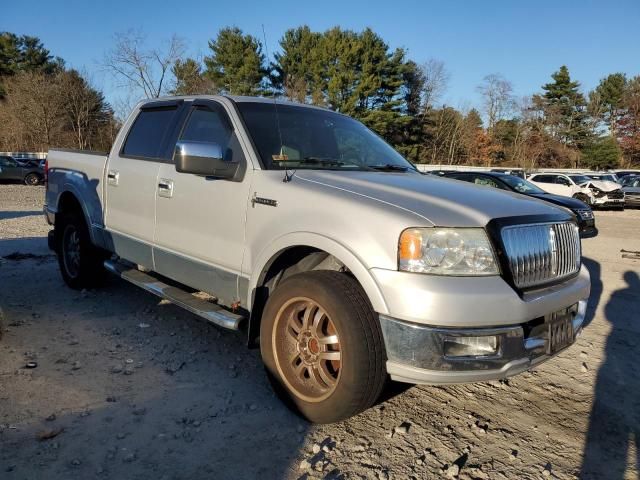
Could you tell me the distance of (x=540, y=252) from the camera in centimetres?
287

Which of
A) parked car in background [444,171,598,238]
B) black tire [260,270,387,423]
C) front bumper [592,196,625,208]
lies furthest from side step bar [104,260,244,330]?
front bumper [592,196,625,208]

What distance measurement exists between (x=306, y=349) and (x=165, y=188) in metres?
1.91

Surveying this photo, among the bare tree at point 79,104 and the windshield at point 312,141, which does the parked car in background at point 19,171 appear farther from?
the windshield at point 312,141

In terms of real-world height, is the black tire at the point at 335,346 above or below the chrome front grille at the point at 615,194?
below

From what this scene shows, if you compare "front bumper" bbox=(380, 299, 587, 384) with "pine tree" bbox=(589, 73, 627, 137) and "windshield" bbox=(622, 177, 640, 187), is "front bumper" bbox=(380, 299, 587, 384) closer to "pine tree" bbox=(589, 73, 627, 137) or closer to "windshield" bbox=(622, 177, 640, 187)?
"windshield" bbox=(622, 177, 640, 187)

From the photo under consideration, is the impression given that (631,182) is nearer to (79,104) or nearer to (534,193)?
(534,193)

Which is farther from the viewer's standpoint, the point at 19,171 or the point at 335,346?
the point at 19,171

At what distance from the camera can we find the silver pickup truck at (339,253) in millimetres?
2529

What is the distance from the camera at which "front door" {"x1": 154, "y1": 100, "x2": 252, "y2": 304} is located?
3465mm

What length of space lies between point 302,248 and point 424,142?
175 ft

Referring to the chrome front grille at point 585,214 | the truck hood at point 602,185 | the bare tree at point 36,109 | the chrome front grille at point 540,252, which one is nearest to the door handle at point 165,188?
the chrome front grille at point 540,252

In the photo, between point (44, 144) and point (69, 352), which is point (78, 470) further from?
point (44, 144)

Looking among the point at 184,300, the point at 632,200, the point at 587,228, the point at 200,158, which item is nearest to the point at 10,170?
the point at 587,228

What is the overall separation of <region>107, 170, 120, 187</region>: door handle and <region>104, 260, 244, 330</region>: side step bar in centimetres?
78
